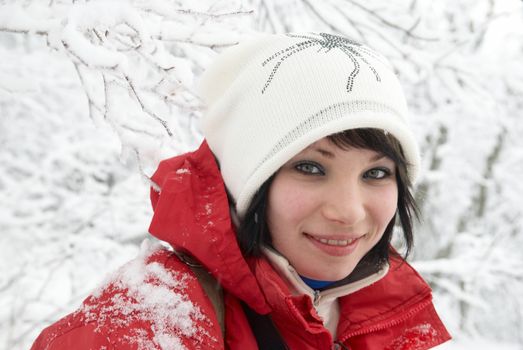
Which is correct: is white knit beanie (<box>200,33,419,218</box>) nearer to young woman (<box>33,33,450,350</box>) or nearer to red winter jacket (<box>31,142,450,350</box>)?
young woman (<box>33,33,450,350</box>)

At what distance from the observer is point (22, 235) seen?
4.31 m

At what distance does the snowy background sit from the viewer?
124 cm

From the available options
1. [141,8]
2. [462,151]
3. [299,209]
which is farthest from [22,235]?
[462,151]

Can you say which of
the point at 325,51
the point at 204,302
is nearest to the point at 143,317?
the point at 204,302

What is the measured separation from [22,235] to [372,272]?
13.3 feet

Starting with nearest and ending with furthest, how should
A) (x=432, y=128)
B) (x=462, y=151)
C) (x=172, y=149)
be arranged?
(x=172, y=149), (x=432, y=128), (x=462, y=151)

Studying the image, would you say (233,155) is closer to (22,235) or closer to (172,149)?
(172,149)

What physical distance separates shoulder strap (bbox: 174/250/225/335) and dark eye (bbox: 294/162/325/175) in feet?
1.30

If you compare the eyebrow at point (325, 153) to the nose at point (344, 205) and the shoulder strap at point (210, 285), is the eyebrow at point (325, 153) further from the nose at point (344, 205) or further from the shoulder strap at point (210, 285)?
the shoulder strap at point (210, 285)

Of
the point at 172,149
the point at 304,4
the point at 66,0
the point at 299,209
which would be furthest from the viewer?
the point at 304,4

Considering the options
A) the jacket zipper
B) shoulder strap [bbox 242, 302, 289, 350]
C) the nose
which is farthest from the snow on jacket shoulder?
the jacket zipper

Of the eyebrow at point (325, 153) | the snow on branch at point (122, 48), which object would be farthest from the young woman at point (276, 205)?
the snow on branch at point (122, 48)

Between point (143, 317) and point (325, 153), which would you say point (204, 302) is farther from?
point (325, 153)

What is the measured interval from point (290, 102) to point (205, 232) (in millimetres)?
439
